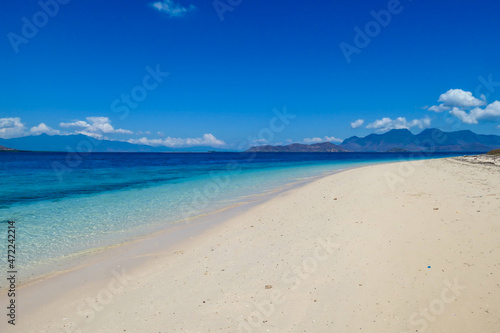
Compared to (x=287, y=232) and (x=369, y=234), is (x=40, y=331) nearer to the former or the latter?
(x=287, y=232)

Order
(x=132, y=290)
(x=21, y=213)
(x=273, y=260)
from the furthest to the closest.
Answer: (x=21, y=213) → (x=273, y=260) → (x=132, y=290)

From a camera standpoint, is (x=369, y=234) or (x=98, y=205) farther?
(x=98, y=205)

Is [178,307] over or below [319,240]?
below

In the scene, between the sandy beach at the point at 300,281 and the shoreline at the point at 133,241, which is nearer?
the sandy beach at the point at 300,281

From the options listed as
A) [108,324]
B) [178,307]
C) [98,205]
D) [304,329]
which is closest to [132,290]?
[108,324]

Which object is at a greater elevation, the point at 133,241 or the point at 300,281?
the point at 300,281

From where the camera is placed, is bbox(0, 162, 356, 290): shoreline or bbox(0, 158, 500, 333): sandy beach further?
bbox(0, 162, 356, 290): shoreline

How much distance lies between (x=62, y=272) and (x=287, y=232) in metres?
6.34

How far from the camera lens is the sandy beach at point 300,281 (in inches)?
152

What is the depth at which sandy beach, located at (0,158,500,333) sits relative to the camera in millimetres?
3854

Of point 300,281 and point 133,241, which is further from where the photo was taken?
point 133,241

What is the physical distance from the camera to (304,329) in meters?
3.68

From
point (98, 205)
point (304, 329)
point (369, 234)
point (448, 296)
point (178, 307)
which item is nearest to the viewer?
point (304, 329)

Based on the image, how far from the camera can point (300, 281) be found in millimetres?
4930
